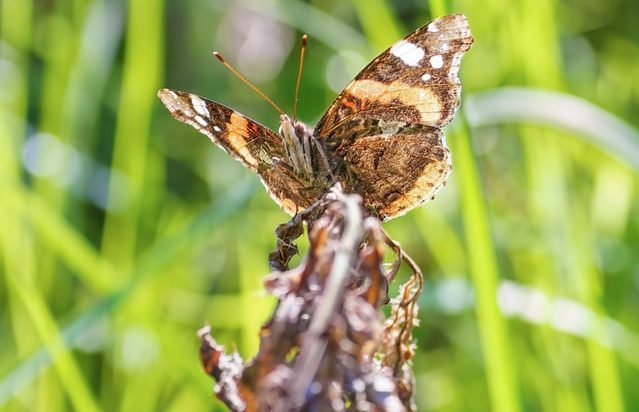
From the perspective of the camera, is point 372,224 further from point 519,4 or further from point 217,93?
point 217,93

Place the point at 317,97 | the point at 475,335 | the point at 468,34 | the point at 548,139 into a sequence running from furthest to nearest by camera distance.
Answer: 1. the point at 317,97
2. the point at 475,335
3. the point at 548,139
4. the point at 468,34

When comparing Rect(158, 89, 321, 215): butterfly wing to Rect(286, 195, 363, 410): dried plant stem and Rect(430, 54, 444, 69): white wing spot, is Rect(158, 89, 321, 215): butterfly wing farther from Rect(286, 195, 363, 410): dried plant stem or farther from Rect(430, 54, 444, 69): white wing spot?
Rect(286, 195, 363, 410): dried plant stem

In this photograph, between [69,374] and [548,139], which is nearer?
[69,374]

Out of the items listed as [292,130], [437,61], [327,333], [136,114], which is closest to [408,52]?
[437,61]

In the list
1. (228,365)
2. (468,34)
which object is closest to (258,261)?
(468,34)

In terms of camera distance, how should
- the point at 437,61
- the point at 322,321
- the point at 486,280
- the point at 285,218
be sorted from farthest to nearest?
the point at 285,218 < the point at 437,61 < the point at 486,280 < the point at 322,321

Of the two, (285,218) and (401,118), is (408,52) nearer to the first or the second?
(401,118)

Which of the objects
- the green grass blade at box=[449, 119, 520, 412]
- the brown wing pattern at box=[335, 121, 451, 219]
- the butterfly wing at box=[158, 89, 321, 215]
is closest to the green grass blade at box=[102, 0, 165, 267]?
the butterfly wing at box=[158, 89, 321, 215]
